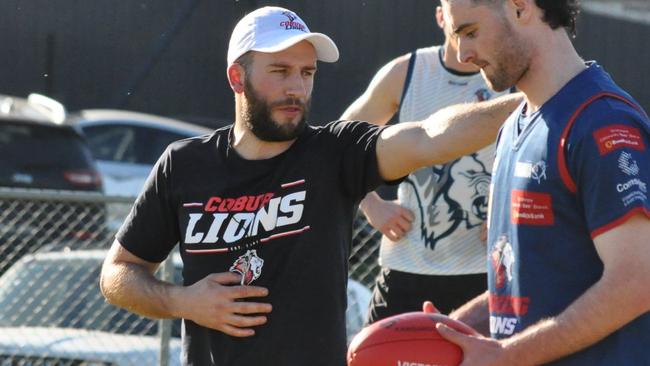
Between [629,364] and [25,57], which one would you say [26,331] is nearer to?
[629,364]

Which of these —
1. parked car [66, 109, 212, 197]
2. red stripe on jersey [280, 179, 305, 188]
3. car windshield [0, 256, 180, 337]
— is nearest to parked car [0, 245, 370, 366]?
car windshield [0, 256, 180, 337]

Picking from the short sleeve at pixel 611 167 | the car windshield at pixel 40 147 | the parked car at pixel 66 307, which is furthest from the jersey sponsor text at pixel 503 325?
the car windshield at pixel 40 147

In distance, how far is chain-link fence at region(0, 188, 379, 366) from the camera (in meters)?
6.91

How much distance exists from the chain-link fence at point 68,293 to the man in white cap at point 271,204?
279cm

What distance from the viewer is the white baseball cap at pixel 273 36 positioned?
3828 millimetres

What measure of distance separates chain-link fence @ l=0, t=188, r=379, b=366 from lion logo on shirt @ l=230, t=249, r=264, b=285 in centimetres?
298

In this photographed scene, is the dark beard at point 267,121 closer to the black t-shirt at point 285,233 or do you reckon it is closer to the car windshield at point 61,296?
the black t-shirt at point 285,233

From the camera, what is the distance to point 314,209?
3.73 meters

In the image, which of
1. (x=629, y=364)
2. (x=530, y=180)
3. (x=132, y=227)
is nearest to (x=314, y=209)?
(x=132, y=227)

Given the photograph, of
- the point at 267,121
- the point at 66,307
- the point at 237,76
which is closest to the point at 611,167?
the point at 267,121

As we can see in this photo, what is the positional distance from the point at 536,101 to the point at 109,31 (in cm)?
1065

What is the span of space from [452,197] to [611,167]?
212cm

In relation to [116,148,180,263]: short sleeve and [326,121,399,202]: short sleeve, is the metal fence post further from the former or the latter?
[326,121,399,202]: short sleeve

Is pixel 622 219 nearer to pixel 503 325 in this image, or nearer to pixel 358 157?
pixel 503 325
